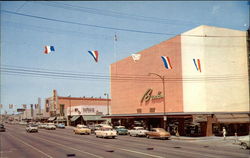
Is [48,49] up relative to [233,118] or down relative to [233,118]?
up

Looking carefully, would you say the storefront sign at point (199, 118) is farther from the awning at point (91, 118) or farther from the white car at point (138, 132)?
the awning at point (91, 118)

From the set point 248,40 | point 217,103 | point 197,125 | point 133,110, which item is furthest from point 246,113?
point 133,110

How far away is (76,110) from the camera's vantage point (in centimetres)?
8750

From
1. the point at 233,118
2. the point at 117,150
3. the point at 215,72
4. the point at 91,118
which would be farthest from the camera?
the point at 91,118

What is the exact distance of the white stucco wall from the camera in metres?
42.3

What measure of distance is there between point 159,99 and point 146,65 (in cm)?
786

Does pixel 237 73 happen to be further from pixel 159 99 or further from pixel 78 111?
pixel 78 111

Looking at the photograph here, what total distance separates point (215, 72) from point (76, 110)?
5392 cm

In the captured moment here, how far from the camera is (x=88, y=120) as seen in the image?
3260 inches

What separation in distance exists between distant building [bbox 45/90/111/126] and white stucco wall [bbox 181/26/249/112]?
4335cm

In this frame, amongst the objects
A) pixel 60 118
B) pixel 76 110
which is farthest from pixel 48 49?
Answer: pixel 60 118

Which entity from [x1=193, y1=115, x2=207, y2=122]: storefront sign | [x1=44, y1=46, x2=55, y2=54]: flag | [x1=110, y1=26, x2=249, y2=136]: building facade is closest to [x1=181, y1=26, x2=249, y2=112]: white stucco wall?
[x1=110, y1=26, x2=249, y2=136]: building facade

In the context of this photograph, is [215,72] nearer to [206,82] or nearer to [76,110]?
[206,82]

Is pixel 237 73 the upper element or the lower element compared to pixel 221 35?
lower
